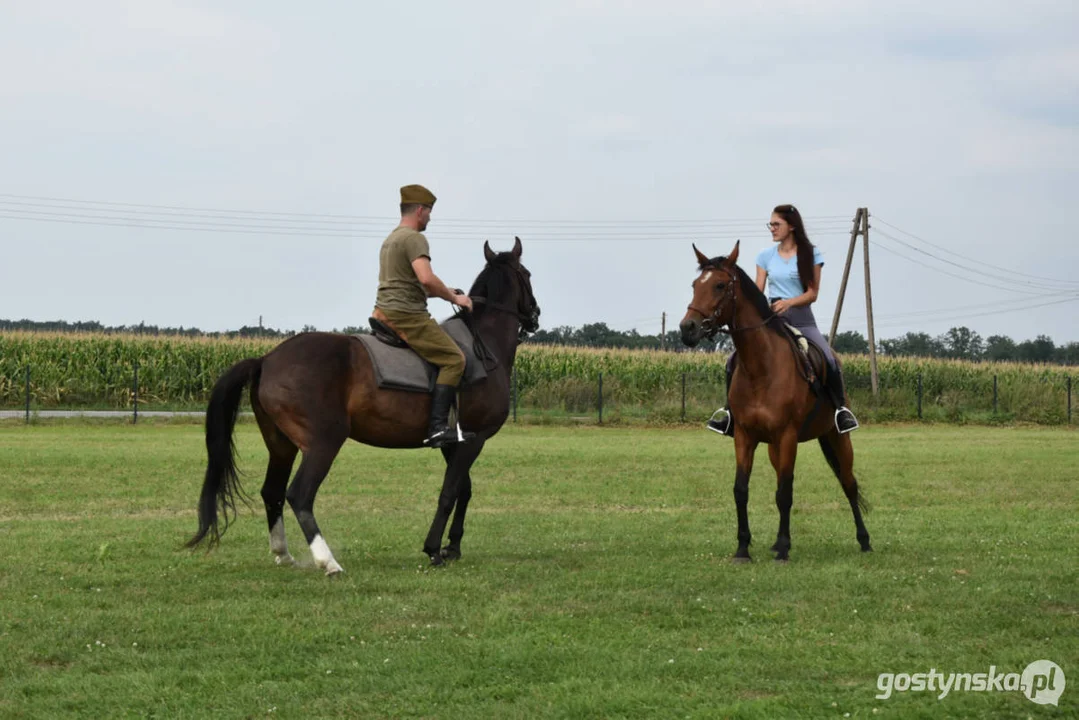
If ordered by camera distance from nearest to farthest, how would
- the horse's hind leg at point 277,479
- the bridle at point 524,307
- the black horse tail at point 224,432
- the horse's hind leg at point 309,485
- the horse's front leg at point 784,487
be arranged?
1. the horse's hind leg at point 309,485
2. the black horse tail at point 224,432
3. the horse's hind leg at point 277,479
4. the horse's front leg at point 784,487
5. the bridle at point 524,307

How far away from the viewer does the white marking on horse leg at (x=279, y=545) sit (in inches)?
395

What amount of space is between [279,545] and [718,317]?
13.4ft

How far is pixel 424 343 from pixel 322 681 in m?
4.33

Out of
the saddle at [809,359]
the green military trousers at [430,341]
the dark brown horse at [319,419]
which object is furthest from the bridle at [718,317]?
the green military trousers at [430,341]

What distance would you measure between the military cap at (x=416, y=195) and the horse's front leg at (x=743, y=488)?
10.8ft

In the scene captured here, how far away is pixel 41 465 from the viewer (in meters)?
20.4

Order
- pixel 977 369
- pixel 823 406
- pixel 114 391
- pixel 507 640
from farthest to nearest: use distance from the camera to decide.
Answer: pixel 977 369
pixel 114 391
pixel 823 406
pixel 507 640

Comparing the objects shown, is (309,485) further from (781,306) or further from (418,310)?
(781,306)

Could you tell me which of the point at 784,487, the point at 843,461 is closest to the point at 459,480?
the point at 784,487

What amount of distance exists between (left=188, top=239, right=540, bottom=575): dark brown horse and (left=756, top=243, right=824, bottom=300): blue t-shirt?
2459mm

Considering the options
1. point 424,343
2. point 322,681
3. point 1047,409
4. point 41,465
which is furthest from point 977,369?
point 322,681

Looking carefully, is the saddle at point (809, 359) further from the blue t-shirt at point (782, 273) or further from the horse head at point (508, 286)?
the horse head at point (508, 286)

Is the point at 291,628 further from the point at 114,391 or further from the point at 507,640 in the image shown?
the point at 114,391

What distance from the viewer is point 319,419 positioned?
959 cm
